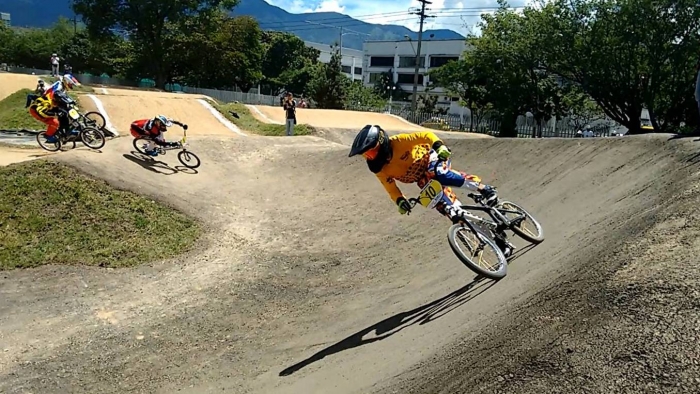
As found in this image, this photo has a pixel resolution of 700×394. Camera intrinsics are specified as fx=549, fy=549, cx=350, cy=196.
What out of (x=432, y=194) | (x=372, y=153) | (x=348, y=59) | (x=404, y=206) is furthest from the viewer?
(x=348, y=59)

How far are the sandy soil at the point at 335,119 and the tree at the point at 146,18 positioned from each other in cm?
2744

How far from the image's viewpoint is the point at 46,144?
18.3 meters

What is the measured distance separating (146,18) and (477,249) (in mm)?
60233

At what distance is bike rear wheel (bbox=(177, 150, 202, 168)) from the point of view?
16.4 m

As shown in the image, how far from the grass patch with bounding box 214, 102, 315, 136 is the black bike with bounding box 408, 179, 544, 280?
20470 mm

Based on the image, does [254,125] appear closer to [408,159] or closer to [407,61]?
[408,159]

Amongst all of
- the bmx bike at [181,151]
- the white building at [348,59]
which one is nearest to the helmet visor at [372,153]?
the bmx bike at [181,151]

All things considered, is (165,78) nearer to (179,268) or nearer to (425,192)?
(179,268)

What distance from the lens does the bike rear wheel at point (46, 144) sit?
57.0 feet

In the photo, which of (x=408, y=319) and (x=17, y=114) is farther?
(x=17, y=114)

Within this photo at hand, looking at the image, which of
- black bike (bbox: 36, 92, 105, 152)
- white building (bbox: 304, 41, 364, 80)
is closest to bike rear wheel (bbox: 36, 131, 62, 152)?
black bike (bbox: 36, 92, 105, 152)

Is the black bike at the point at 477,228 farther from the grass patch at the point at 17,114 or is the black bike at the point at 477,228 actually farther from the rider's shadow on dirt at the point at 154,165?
the grass patch at the point at 17,114

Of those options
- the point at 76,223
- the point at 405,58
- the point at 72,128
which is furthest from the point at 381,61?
the point at 76,223

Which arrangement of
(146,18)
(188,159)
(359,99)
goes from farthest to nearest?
(146,18), (359,99), (188,159)
